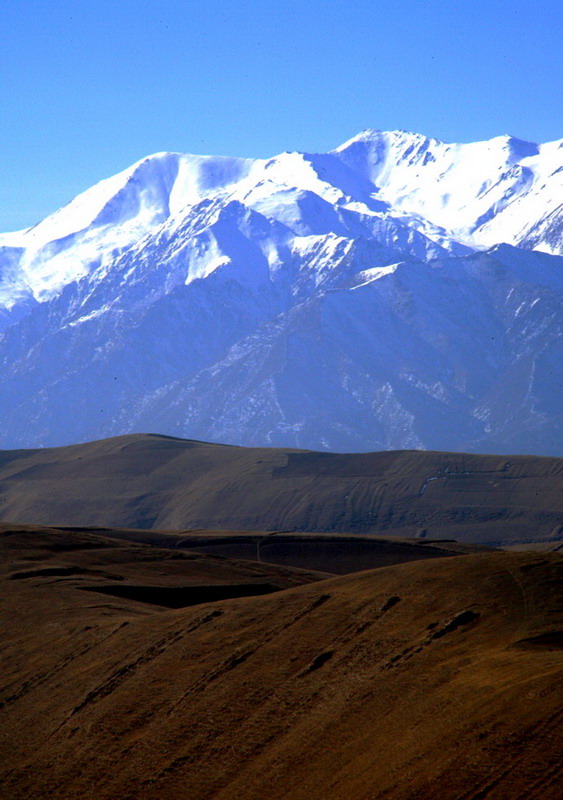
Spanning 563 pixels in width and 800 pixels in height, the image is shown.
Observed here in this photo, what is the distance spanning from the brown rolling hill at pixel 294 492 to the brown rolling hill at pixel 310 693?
7454 cm

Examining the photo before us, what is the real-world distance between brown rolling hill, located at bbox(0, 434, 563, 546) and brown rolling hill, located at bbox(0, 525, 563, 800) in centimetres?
7454

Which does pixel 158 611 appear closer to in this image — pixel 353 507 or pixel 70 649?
pixel 70 649

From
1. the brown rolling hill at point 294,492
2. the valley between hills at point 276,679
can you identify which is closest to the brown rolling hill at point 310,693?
the valley between hills at point 276,679

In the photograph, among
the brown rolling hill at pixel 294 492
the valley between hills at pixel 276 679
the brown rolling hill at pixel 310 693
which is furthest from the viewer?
the brown rolling hill at pixel 294 492

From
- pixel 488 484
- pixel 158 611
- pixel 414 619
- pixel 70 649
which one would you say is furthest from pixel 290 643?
pixel 488 484

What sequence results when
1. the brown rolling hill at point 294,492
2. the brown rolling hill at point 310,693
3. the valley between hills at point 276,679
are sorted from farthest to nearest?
the brown rolling hill at point 294,492
the valley between hills at point 276,679
the brown rolling hill at point 310,693

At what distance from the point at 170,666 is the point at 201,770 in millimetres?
7175

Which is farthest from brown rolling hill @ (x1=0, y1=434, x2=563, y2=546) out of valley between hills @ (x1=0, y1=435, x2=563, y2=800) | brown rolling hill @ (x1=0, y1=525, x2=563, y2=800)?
brown rolling hill @ (x1=0, y1=525, x2=563, y2=800)

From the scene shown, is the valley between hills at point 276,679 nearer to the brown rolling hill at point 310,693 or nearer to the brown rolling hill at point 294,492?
the brown rolling hill at point 310,693

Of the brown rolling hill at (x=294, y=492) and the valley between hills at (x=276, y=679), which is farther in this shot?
the brown rolling hill at (x=294, y=492)

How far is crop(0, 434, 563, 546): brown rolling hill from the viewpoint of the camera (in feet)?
382

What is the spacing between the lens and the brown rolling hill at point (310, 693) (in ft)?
77.6

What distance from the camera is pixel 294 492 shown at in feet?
406

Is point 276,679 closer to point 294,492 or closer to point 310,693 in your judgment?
point 310,693
